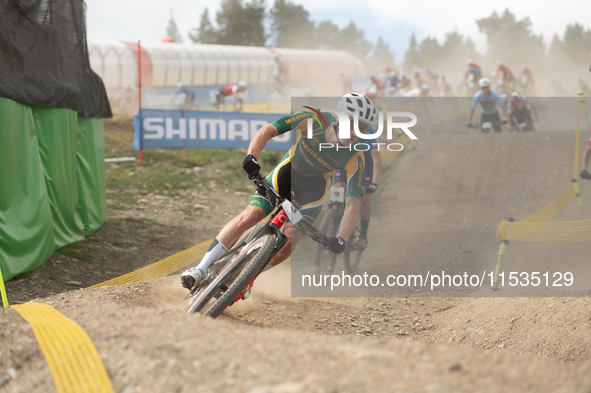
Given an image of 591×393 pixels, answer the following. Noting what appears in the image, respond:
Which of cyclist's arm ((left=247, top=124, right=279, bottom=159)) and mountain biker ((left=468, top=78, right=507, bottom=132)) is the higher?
mountain biker ((left=468, top=78, right=507, bottom=132))

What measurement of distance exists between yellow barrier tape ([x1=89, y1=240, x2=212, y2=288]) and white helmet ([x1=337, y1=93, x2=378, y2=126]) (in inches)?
132

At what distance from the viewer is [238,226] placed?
4.30 meters

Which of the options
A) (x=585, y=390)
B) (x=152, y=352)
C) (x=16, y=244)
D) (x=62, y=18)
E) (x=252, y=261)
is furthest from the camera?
(x=62, y=18)

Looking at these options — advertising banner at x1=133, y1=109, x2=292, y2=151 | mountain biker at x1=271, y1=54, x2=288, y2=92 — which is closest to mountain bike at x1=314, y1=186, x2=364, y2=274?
advertising banner at x1=133, y1=109, x2=292, y2=151

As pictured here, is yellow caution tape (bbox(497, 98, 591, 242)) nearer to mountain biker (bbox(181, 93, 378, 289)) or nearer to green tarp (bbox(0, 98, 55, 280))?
mountain biker (bbox(181, 93, 378, 289))

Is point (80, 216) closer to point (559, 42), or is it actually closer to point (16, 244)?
point (16, 244)

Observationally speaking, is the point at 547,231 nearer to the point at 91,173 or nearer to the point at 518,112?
the point at 91,173

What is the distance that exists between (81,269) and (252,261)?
→ 4.00m

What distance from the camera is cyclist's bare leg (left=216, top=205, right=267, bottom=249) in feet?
14.0

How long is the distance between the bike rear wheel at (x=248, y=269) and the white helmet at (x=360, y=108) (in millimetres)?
1555

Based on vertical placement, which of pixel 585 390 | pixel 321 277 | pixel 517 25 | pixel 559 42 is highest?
pixel 517 25

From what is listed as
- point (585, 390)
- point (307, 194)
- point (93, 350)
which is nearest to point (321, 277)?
point (307, 194)

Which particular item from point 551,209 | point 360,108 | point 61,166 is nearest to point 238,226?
point 360,108

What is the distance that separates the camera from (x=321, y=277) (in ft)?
22.8
